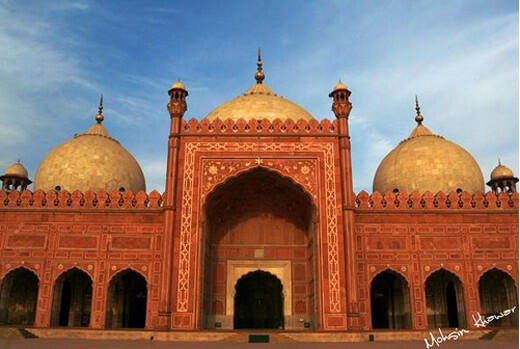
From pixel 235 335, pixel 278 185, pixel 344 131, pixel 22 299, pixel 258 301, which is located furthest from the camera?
pixel 258 301

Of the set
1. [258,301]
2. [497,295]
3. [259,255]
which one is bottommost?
[258,301]

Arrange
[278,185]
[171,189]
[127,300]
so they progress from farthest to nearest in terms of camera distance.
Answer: [127,300]
[278,185]
[171,189]

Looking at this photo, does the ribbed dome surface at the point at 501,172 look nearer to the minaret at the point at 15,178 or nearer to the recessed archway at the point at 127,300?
the recessed archway at the point at 127,300

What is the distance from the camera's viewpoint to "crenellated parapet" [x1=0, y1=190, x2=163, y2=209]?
14039 millimetres

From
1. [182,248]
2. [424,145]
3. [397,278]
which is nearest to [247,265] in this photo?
[182,248]

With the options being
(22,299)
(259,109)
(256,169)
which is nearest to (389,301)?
(256,169)

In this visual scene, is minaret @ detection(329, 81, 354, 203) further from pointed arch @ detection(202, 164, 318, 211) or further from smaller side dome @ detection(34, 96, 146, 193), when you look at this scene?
smaller side dome @ detection(34, 96, 146, 193)

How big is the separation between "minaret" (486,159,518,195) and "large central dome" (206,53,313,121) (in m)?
6.72

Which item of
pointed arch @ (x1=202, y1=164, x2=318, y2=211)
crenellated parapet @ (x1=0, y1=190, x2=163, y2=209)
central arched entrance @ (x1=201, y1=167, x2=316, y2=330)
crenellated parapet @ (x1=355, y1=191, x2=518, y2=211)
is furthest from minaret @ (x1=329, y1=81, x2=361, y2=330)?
crenellated parapet @ (x1=0, y1=190, x2=163, y2=209)

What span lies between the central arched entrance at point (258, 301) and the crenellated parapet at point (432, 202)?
3816 millimetres

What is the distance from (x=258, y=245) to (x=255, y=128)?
3.66m

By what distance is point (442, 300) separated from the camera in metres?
14.9

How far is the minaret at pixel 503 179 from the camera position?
1675 cm

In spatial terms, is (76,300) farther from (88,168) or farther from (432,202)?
(432,202)
